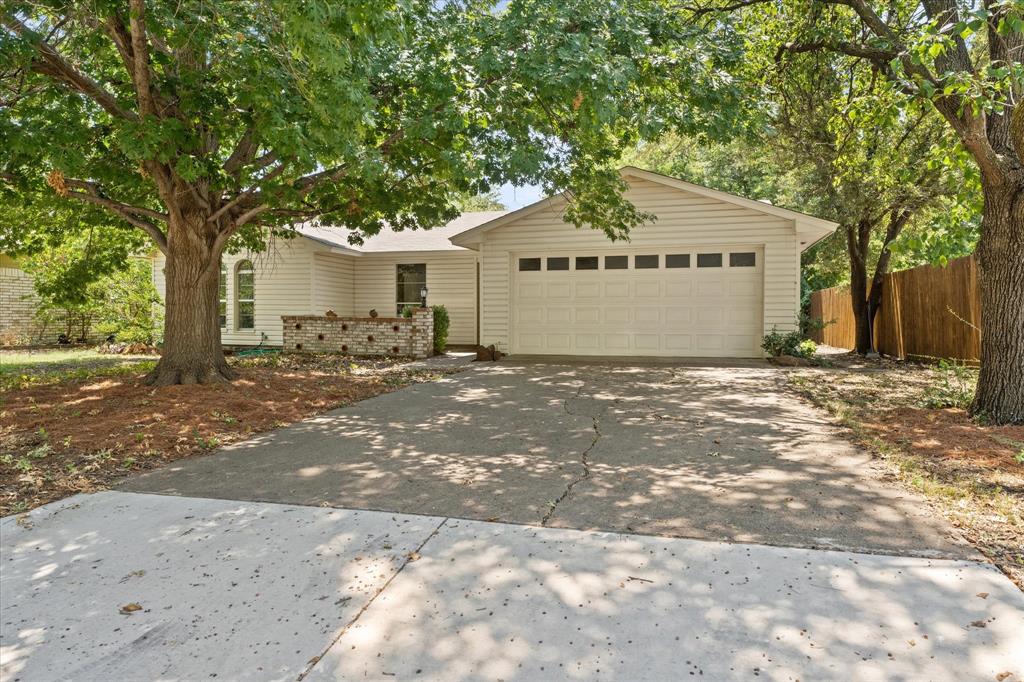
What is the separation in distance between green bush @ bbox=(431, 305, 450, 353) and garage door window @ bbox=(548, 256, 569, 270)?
303 cm

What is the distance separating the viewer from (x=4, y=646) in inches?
95.3

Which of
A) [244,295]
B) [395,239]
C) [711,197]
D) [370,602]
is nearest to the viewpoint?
[370,602]

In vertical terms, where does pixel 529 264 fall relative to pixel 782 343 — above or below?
above

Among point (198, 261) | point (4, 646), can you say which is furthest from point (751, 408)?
point (198, 261)

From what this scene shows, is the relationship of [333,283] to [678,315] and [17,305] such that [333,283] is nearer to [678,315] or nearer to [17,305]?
[17,305]

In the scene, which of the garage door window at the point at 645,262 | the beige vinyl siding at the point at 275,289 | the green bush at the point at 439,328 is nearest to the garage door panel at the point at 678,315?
the garage door window at the point at 645,262

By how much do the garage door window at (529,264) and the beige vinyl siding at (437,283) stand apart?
3061 mm

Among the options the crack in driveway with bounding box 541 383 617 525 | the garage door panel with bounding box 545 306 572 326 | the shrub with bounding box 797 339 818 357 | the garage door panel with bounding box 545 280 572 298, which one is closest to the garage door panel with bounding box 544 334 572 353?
the garage door panel with bounding box 545 306 572 326

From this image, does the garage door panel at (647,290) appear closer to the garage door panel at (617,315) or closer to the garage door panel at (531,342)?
Result: the garage door panel at (617,315)

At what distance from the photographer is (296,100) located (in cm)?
610

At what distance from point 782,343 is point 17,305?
819 inches

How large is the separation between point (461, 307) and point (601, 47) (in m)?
11.6

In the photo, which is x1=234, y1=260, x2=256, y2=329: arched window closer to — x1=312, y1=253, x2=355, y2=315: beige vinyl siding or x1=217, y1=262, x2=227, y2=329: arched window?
x1=217, y1=262, x2=227, y2=329: arched window

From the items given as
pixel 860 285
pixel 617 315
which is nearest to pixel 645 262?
pixel 617 315
